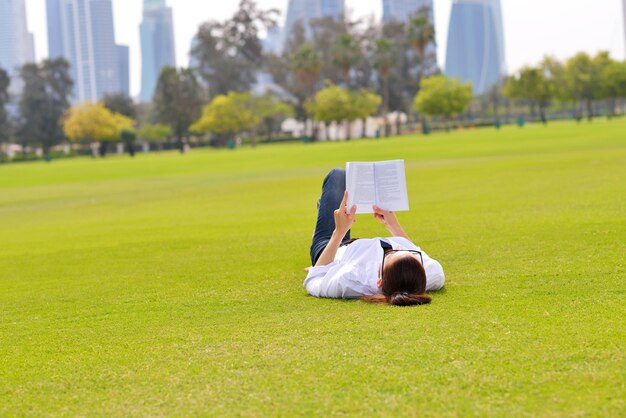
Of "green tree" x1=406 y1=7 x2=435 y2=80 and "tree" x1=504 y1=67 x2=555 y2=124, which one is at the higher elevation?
"green tree" x1=406 y1=7 x2=435 y2=80

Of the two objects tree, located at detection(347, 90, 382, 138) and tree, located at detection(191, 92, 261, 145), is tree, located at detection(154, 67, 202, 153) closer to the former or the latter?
tree, located at detection(191, 92, 261, 145)

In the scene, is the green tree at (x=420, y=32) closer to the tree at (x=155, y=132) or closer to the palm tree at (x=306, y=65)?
the palm tree at (x=306, y=65)

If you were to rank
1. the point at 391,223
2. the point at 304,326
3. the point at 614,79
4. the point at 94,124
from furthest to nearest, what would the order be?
the point at 94,124
the point at 614,79
the point at 391,223
the point at 304,326

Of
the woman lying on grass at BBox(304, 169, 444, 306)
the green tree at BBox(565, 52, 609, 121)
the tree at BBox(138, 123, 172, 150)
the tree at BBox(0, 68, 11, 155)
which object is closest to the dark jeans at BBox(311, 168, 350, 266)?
the woman lying on grass at BBox(304, 169, 444, 306)

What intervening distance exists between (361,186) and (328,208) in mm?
937

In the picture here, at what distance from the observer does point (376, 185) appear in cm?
837

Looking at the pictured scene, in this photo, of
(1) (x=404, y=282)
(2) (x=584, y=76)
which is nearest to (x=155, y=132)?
(2) (x=584, y=76)


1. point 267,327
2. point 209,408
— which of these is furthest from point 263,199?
point 209,408

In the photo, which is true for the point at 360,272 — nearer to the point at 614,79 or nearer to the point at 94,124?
the point at 614,79

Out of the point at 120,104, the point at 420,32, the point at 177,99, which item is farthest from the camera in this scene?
the point at 120,104

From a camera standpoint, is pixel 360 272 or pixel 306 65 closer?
pixel 360 272

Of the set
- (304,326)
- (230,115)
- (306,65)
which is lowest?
(304,326)

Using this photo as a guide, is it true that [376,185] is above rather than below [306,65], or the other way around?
below

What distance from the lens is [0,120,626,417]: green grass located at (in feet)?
16.6
